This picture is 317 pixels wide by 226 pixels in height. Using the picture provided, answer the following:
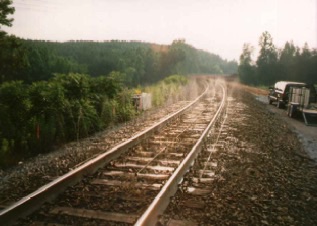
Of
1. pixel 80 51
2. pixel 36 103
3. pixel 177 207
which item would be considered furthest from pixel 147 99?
pixel 80 51

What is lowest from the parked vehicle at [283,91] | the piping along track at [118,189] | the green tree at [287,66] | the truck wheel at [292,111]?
the piping along track at [118,189]

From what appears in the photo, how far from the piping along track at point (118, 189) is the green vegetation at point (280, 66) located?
59077 mm

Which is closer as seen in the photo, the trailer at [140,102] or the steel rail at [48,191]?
the steel rail at [48,191]

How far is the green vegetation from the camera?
60938mm

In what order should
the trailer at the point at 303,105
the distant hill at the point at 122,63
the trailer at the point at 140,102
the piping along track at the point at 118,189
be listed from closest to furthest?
the piping along track at the point at 118,189
the trailer at the point at 303,105
the trailer at the point at 140,102
the distant hill at the point at 122,63

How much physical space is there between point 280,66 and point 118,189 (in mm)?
68565

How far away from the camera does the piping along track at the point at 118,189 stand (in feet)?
14.6

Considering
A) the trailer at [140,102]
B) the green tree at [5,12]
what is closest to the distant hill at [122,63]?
the green tree at [5,12]

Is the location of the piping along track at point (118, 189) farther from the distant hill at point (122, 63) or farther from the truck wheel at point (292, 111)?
the distant hill at point (122, 63)

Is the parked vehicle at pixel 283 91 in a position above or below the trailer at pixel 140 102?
above

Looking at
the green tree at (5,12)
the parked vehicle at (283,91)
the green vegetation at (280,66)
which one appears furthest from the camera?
the green vegetation at (280,66)

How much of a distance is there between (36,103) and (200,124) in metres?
6.64

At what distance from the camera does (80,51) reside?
552 feet

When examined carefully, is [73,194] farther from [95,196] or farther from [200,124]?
[200,124]
